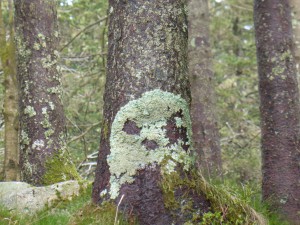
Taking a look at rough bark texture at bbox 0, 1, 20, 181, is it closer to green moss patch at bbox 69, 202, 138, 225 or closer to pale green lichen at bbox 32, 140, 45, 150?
pale green lichen at bbox 32, 140, 45, 150

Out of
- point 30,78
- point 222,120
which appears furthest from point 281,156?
point 222,120

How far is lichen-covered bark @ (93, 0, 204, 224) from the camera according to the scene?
292cm

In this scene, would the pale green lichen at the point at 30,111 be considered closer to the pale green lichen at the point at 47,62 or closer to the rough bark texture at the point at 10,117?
the pale green lichen at the point at 47,62

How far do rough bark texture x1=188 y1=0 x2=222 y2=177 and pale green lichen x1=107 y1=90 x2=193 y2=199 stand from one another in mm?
3474

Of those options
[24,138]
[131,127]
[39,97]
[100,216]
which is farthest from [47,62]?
[100,216]

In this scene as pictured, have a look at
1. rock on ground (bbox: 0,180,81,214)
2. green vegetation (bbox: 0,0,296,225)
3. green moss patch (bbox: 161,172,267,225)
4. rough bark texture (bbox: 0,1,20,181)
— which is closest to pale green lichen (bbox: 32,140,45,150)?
green vegetation (bbox: 0,0,296,225)

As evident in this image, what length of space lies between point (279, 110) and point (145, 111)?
2110 mm

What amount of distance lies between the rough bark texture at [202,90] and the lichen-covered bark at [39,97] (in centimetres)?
210

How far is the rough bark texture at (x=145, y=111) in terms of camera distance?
9.58ft

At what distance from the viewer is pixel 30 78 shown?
5.15m

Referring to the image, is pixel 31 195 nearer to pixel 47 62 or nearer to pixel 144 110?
pixel 47 62

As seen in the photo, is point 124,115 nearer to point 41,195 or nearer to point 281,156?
point 41,195

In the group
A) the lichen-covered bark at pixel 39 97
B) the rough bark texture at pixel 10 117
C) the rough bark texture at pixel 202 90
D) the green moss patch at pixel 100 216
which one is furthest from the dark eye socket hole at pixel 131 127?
the rough bark texture at pixel 10 117

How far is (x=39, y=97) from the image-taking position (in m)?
5.13
